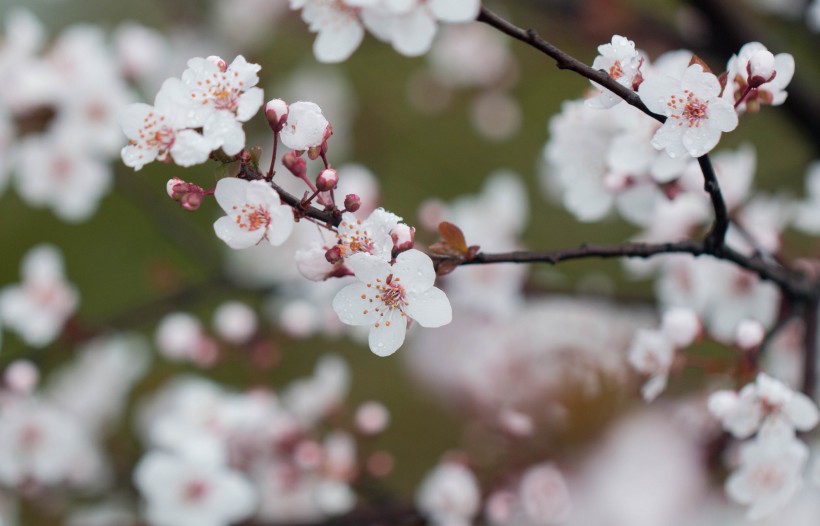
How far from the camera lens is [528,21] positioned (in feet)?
6.18

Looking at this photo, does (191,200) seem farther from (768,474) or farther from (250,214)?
(768,474)

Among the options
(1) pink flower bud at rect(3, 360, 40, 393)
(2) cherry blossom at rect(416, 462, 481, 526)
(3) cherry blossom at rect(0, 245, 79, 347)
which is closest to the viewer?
(2) cherry blossom at rect(416, 462, 481, 526)

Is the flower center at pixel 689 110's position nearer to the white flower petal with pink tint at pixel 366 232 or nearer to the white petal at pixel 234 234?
the white flower petal with pink tint at pixel 366 232

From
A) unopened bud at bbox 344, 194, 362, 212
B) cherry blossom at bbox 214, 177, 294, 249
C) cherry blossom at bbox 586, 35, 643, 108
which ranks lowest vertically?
cherry blossom at bbox 214, 177, 294, 249

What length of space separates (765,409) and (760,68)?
0.32m

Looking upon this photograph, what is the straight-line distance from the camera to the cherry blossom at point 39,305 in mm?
1354

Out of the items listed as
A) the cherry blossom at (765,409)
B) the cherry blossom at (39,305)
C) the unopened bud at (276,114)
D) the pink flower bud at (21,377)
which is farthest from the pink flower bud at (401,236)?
the cherry blossom at (39,305)

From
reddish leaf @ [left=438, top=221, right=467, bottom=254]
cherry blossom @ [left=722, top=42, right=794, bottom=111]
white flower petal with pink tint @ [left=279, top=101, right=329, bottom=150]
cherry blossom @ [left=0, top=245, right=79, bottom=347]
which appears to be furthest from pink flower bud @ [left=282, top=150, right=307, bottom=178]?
cherry blossom @ [left=0, top=245, right=79, bottom=347]

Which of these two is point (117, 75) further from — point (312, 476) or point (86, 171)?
point (312, 476)

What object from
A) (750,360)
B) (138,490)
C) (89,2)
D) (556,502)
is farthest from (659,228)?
(89,2)

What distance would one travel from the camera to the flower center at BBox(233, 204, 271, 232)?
623 mm

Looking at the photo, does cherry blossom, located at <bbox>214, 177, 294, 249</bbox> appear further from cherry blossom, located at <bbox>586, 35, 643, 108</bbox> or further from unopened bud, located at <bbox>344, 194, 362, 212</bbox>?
cherry blossom, located at <bbox>586, 35, 643, 108</bbox>

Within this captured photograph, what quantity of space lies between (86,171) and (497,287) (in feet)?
2.45

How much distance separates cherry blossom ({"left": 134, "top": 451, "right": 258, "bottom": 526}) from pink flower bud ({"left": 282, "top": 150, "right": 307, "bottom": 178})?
585 mm
